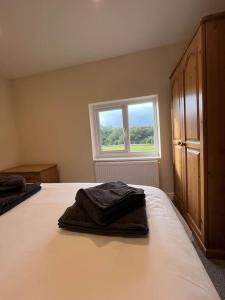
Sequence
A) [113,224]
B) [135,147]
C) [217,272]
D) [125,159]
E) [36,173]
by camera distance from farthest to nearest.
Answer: [135,147] < [125,159] < [36,173] < [217,272] < [113,224]

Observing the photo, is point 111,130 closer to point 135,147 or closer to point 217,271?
point 135,147

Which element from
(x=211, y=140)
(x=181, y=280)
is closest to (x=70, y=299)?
(x=181, y=280)

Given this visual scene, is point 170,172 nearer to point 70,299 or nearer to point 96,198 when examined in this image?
point 96,198

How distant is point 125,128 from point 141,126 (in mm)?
264

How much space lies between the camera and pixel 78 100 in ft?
9.51

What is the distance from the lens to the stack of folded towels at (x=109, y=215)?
798 millimetres

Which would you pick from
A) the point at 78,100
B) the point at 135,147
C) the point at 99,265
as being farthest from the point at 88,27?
the point at 99,265

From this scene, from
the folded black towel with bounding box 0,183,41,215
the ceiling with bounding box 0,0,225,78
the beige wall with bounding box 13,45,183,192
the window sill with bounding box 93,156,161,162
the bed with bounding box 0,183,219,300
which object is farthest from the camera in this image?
the window sill with bounding box 93,156,161,162

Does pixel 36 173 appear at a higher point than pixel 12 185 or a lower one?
lower

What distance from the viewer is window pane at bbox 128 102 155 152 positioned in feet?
9.27

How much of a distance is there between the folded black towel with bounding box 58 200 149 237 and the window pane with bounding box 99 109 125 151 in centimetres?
212

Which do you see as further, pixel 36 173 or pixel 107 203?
pixel 36 173

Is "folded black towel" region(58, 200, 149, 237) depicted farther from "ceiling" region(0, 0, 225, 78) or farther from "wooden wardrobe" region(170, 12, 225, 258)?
"ceiling" region(0, 0, 225, 78)

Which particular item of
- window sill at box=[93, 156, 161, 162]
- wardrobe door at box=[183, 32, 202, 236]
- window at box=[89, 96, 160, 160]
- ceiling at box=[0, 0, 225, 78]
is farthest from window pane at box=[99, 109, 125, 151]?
wardrobe door at box=[183, 32, 202, 236]
